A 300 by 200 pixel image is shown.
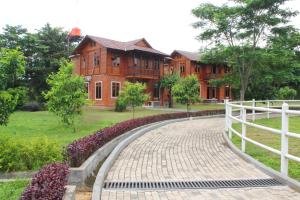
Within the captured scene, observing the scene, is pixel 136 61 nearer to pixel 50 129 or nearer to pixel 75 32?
pixel 75 32

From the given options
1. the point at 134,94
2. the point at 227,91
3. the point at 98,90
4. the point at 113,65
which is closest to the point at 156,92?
the point at 113,65

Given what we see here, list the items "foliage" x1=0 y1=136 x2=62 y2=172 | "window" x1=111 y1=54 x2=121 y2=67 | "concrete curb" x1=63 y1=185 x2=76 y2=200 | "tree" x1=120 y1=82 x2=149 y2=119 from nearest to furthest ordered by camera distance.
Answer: "concrete curb" x1=63 y1=185 x2=76 y2=200, "foliage" x1=0 y1=136 x2=62 y2=172, "tree" x1=120 y1=82 x2=149 y2=119, "window" x1=111 y1=54 x2=121 y2=67

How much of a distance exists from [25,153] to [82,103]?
25.5 ft

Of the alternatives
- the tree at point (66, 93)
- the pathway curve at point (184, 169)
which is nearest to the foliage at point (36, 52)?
the tree at point (66, 93)

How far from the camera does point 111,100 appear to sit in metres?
32.3

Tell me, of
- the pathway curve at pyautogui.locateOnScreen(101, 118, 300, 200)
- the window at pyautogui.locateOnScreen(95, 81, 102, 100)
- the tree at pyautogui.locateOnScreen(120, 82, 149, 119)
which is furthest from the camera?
the window at pyautogui.locateOnScreen(95, 81, 102, 100)

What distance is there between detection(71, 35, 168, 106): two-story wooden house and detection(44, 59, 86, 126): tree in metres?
18.1

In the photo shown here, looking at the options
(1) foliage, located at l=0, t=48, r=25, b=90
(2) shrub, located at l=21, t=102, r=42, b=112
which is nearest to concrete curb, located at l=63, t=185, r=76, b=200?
(1) foliage, located at l=0, t=48, r=25, b=90

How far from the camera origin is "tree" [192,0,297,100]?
25609mm

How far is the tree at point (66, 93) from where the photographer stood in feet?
44.0

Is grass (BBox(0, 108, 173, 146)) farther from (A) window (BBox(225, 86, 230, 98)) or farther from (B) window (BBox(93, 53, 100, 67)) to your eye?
(A) window (BBox(225, 86, 230, 98))

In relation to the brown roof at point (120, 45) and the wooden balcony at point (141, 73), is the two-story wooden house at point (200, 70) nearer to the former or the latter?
the wooden balcony at point (141, 73)

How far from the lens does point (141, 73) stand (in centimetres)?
3422

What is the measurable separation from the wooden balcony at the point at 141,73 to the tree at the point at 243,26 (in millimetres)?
8201
